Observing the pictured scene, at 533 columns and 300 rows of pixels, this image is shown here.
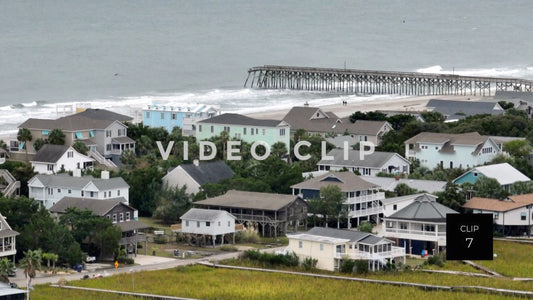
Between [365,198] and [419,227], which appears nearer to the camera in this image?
[419,227]

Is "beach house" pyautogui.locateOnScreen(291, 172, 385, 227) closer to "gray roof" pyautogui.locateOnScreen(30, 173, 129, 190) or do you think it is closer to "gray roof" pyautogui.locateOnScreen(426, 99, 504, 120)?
"gray roof" pyautogui.locateOnScreen(30, 173, 129, 190)

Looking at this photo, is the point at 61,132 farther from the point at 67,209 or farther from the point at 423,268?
the point at 423,268

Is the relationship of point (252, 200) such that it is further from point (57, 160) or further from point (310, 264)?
point (57, 160)

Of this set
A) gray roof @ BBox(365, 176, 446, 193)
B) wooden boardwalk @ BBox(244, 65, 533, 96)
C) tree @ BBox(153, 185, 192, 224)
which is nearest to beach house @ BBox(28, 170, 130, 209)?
tree @ BBox(153, 185, 192, 224)

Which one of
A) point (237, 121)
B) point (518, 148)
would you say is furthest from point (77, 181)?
point (518, 148)

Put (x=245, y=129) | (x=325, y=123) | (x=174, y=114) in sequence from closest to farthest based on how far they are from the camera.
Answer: (x=245, y=129), (x=325, y=123), (x=174, y=114)

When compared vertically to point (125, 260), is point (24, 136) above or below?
above
